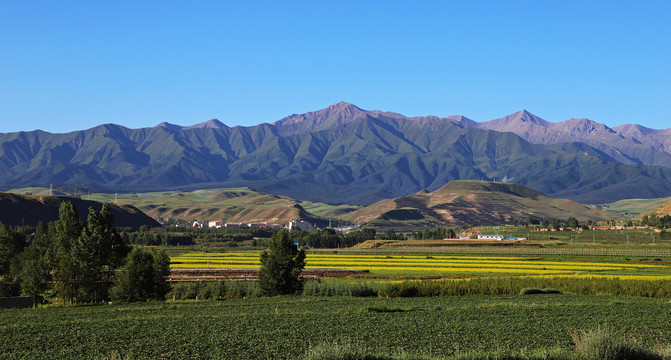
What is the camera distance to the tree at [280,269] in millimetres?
68562

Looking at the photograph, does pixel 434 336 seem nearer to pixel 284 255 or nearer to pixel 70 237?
pixel 284 255

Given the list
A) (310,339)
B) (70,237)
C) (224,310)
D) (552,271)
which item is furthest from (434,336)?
(552,271)

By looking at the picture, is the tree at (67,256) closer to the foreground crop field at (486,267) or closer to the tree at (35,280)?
the tree at (35,280)

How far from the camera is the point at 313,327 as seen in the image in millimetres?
37938

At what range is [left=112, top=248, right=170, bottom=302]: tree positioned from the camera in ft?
207

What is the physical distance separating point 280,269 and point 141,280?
14.4 meters

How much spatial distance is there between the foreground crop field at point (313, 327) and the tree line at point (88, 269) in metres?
10.1

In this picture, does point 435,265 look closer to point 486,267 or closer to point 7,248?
point 486,267

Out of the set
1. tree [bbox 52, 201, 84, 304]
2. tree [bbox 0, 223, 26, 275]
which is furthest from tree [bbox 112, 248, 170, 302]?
tree [bbox 0, 223, 26, 275]

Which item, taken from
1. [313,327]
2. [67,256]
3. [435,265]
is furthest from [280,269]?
[435,265]

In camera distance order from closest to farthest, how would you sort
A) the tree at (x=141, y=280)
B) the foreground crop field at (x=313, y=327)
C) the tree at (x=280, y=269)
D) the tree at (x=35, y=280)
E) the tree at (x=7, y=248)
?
1. the foreground crop field at (x=313, y=327)
2. the tree at (x=141, y=280)
3. the tree at (x=35, y=280)
4. the tree at (x=280, y=269)
5. the tree at (x=7, y=248)

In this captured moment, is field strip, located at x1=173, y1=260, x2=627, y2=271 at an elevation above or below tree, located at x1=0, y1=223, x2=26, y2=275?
below

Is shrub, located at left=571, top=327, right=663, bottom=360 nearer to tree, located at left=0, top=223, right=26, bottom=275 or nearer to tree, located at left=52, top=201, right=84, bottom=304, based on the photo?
tree, located at left=52, top=201, right=84, bottom=304

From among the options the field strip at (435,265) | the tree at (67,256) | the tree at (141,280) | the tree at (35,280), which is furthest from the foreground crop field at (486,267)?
the tree at (35,280)
